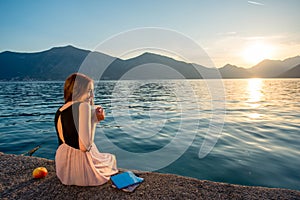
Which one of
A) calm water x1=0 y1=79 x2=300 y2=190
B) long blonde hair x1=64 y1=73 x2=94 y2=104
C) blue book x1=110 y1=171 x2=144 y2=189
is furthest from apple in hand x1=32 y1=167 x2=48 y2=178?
calm water x1=0 y1=79 x2=300 y2=190

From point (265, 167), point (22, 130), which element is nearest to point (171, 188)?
point (265, 167)

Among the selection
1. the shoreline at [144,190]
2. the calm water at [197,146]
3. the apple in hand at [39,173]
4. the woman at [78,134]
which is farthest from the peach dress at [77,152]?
the calm water at [197,146]

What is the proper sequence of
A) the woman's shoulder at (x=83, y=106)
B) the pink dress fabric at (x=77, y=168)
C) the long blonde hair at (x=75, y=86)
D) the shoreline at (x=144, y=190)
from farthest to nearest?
the pink dress fabric at (x=77, y=168), the shoreline at (x=144, y=190), the long blonde hair at (x=75, y=86), the woman's shoulder at (x=83, y=106)

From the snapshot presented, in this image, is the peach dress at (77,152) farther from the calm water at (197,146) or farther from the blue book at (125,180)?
the calm water at (197,146)

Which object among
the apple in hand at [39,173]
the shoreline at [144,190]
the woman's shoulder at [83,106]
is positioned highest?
the woman's shoulder at [83,106]

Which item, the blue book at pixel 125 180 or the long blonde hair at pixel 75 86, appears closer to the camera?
the long blonde hair at pixel 75 86

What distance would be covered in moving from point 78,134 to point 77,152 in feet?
1.66

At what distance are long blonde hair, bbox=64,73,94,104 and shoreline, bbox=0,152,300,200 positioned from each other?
70.1 inches

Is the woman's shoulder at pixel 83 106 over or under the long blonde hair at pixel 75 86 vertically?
under

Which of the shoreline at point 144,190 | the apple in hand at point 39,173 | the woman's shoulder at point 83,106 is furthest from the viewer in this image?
the apple in hand at point 39,173

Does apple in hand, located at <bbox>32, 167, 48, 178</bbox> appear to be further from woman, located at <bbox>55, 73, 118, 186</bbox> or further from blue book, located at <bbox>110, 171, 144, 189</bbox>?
blue book, located at <bbox>110, 171, 144, 189</bbox>

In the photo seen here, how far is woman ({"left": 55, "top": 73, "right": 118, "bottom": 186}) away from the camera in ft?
11.3

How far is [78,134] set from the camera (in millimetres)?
3525

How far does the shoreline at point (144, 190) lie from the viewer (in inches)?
144
